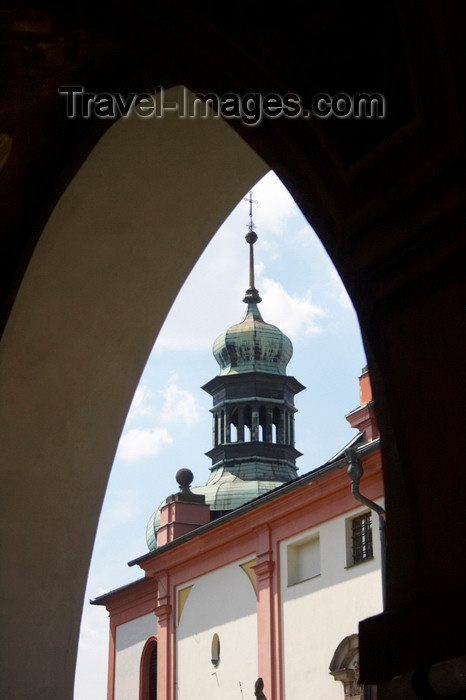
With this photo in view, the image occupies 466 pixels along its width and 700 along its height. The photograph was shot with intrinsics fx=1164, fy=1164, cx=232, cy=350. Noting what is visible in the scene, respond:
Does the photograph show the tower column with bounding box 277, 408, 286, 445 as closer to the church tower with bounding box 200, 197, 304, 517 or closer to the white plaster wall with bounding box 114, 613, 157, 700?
the church tower with bounding box 200, 197, 304, 517

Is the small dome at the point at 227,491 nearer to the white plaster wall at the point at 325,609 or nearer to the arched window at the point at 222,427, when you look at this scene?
the arched window at the point at 222,427

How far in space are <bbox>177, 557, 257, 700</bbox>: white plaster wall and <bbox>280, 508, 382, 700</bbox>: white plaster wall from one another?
1.53m

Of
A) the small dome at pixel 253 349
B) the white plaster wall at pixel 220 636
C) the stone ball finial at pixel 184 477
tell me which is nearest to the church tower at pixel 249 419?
the small dome at pixel 253 349

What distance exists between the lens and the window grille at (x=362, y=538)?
22719mm

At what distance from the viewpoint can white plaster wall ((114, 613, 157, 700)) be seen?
32.0 m

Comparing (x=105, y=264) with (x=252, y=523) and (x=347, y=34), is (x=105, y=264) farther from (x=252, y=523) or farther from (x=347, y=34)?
(x=252, y=523)

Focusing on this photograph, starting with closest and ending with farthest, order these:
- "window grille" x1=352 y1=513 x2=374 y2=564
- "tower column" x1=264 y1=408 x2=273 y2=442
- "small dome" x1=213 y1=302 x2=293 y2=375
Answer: "window grille" x1=352 y1=513 x2=374 y2=564 < "tower column" x1=264 y1=408 x2=273 y2=442 < "small dome" x1=213 y1=302 x2=293 y2=375

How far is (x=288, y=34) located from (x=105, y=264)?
235cm

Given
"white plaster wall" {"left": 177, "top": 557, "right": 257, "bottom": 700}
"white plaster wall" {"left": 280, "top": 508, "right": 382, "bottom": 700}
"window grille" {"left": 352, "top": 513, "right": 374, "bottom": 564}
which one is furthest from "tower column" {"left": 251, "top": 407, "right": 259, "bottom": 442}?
"window grille" {"left": 352, "top": 513, "right": 374, "bottom": 564}

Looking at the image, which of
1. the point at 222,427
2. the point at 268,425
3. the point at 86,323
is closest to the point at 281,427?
the point at 268,425

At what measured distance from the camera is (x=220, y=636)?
27312 mm

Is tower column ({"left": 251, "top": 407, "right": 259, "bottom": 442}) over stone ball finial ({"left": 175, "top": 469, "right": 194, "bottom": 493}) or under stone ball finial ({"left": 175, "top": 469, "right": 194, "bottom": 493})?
over

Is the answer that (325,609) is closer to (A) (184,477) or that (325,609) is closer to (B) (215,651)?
(B) (215,651)

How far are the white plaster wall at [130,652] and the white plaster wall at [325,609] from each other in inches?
304
